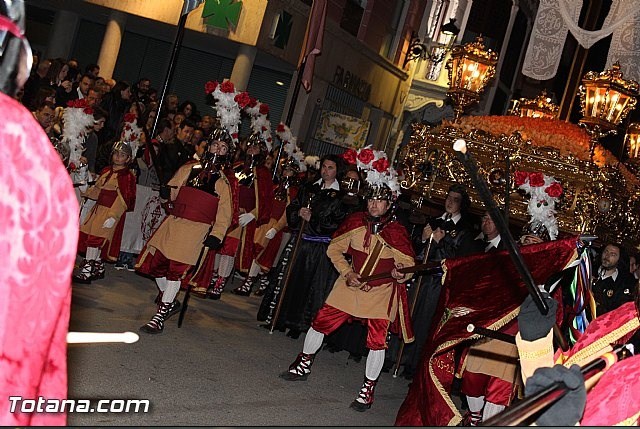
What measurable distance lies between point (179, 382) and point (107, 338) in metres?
4.57

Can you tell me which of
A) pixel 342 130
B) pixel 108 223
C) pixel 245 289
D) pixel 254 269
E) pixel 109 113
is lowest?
pixel 245 289

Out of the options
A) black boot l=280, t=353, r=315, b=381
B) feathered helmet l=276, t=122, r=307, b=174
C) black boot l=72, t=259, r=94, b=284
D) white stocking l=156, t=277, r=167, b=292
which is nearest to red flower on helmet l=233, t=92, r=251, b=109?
white stocking l=156, t=277, r=167, b=292

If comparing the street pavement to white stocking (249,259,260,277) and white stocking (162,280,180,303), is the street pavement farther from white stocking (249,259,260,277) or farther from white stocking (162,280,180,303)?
white stocking (249,259,260,277)

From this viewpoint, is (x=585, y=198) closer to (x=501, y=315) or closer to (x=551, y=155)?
(x=551, y=155)

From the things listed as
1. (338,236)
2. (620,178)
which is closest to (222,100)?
(338,236)

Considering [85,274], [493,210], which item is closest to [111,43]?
[85,274]

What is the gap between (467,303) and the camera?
668 cm

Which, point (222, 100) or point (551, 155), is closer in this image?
point (222, 100)

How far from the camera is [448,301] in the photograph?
22.4 ft

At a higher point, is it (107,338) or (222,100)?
(222,100)

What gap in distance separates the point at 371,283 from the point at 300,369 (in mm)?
927

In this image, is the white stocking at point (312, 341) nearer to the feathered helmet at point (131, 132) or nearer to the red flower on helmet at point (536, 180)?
the red flower on helmet at point (536, 180)

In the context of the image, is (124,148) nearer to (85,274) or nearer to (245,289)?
(85,274)

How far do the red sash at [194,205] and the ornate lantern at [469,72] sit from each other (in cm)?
424
